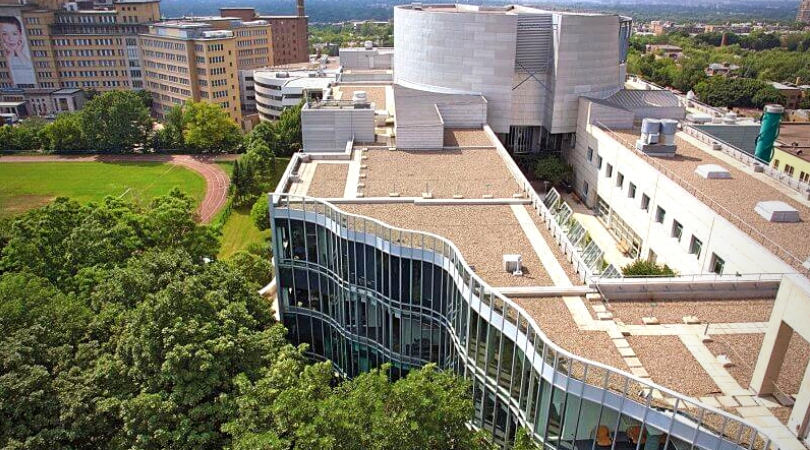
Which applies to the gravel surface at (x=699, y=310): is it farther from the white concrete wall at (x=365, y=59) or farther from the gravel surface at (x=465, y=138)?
the white concrete wall at (x=365, y=59)

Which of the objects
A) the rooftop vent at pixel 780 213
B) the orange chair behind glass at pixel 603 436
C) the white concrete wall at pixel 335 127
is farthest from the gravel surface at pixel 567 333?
the white concrete wall at pixel 335 127

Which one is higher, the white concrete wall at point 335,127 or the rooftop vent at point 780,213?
the white concrete wall at point 335,127

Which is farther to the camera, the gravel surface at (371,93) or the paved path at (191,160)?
the paved path at (191,160)

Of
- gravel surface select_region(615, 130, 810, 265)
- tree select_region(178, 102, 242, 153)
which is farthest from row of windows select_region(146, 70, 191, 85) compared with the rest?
gravel surface select_region(615, 130, 810, 265)

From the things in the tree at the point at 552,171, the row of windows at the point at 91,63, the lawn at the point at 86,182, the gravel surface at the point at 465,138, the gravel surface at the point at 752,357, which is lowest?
the lawn at the point at 86,182

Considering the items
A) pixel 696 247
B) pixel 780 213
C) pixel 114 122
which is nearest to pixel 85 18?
pixel 114 122

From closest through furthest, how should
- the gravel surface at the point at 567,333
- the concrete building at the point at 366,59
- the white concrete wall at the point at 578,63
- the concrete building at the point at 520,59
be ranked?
1. the gravel surface at the point at 567,333
2. the white concrete wall at the point at 578,63
3. the concrete building at the point at 520,59
4. the concrete building at the point at 366,59
